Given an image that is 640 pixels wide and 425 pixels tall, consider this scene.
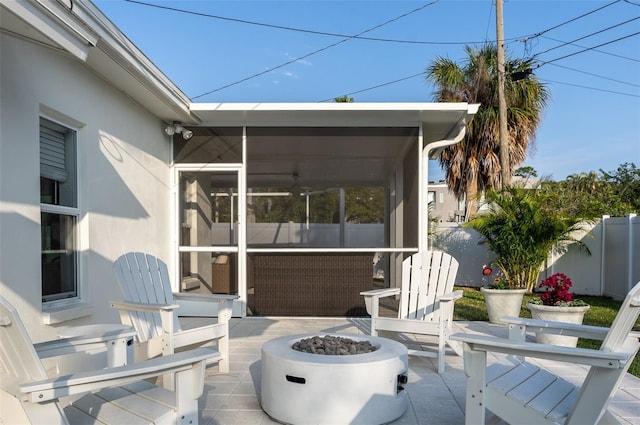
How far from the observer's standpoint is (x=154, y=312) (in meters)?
3.10

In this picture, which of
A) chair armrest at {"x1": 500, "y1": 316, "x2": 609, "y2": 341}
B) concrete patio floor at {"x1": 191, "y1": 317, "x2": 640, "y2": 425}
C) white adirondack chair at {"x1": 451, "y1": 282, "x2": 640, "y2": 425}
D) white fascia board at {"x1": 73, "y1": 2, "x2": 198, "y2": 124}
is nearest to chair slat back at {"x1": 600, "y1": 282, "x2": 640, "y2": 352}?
white adirondack chair at {"x1": 451, "y1": 282, "x2": 640, "y2": 425}

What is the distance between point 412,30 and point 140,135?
7369mm

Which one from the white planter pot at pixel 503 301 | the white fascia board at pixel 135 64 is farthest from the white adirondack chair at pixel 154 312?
the white planter pot at pixel 503 301

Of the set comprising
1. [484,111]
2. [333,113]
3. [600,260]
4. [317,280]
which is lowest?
[600,260]

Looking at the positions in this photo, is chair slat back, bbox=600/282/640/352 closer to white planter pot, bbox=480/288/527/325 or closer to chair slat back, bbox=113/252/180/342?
chair slat back, bbox=113/252/180/342

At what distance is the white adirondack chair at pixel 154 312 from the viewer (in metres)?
2.88

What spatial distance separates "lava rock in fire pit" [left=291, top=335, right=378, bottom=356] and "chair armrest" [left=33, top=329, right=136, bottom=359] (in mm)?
1016

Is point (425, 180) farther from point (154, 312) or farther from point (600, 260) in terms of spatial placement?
point (600, 260)

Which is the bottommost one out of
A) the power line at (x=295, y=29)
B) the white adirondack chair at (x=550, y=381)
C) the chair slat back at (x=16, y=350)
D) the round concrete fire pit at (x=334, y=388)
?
the round concrete fire pit at (x=334, y=388)

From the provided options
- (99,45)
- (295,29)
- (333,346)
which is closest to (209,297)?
(333,346)

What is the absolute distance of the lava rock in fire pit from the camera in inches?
105

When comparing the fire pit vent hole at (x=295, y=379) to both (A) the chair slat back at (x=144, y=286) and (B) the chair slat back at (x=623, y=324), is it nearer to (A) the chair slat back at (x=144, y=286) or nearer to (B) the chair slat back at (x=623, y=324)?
(A) the chair slat back at (x=144, y=286)

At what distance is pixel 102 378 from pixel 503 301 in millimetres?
4835

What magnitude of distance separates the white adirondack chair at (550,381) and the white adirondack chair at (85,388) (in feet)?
3.95
